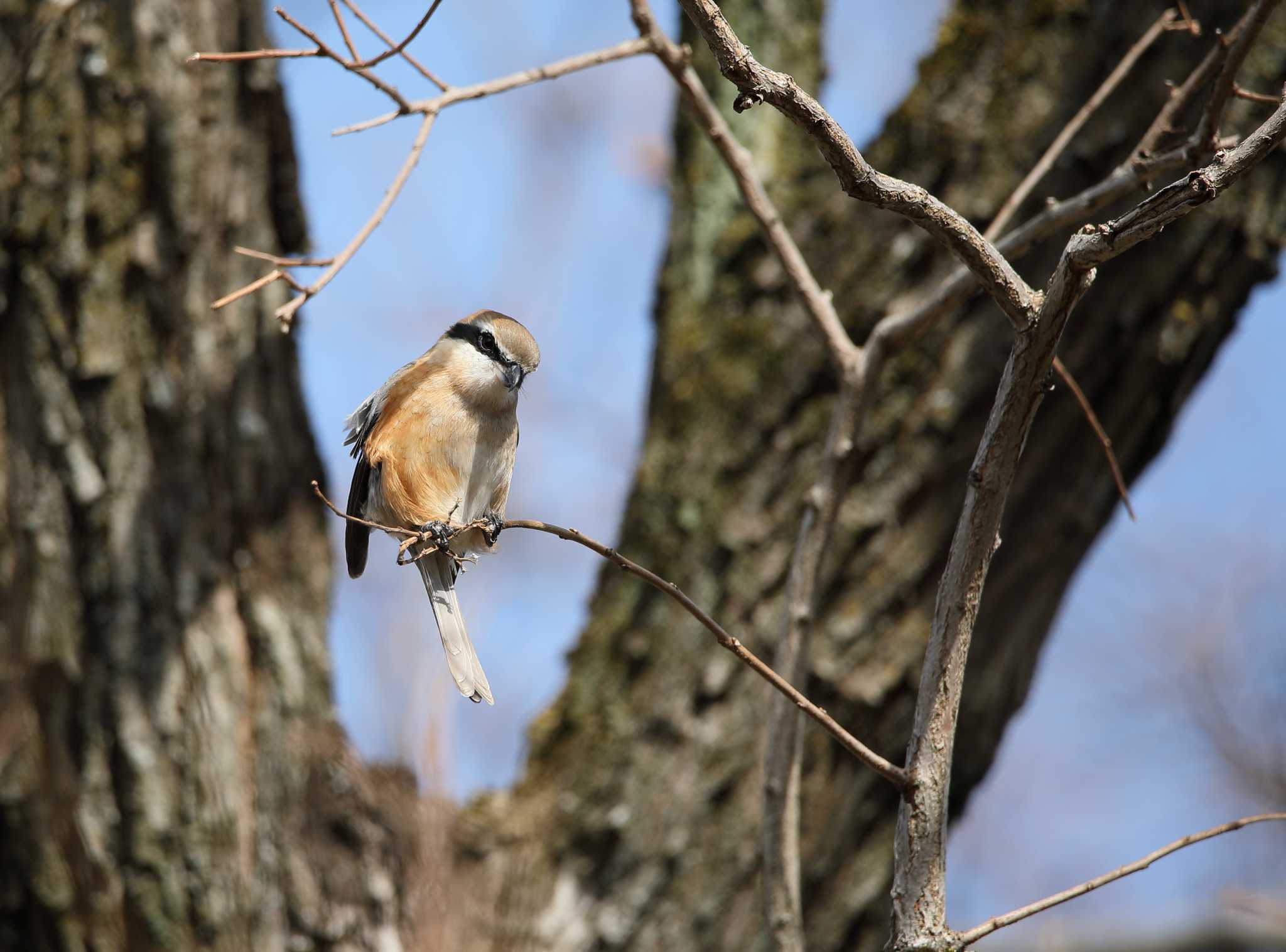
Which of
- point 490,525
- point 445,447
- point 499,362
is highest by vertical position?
point 499,362

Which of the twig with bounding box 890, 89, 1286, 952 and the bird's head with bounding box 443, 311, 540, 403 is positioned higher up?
the bird's head with bounding box 443, 311, 540, 403

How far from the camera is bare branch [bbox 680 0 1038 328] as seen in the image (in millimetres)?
1285

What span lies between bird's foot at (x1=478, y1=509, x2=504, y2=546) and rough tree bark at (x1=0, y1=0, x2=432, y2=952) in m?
1.08

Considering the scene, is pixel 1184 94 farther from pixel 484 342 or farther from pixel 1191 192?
pixel 484 342

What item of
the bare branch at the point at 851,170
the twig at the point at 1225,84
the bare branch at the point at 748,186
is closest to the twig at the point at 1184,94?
the twig at the point at 1225,84

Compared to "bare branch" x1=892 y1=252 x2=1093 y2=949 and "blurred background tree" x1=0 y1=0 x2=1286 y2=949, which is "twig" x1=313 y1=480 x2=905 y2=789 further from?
"blurred background tree" x1=0 y1=0 x2=1286 y2=949

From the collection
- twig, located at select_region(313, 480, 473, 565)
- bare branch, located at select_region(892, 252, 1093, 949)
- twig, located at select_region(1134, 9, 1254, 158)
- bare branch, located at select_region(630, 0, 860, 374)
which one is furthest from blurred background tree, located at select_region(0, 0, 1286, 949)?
bare branch, located at select_region(892, 252, 1093, 949)

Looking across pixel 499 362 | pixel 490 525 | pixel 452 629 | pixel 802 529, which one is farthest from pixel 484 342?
pixel 802 529

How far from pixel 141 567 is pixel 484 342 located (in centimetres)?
123

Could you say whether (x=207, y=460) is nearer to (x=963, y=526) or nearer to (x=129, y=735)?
(x=129, y=735)

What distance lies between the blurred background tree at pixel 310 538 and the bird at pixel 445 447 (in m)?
0.82

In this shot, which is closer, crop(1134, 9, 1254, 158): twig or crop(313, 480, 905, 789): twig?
crop(313, 480, 905, 789): twig

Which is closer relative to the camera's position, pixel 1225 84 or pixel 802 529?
pixel 1225 84

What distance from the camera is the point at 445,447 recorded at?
2438mm
